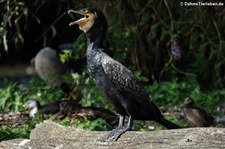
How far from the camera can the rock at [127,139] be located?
488 centimetres

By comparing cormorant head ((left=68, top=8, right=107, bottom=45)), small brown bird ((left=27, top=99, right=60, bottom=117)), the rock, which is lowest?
small brown bird ((left=27, top=99, right=60, bottom=117))

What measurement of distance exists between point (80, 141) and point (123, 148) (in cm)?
42

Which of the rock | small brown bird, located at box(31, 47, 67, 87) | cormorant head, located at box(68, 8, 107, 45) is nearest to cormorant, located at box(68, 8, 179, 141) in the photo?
cormorant head, located at box(68, 8, 107, 45)

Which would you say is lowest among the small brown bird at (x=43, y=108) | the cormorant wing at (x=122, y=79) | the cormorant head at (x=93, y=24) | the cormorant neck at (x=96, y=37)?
the small brown bird at (x=43, y=108)

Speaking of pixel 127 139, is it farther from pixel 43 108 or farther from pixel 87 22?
pixel 43 108

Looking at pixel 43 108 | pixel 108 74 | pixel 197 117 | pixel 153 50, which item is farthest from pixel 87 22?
pixel 153 50

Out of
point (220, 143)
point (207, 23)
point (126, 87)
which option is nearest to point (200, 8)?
point (207, 23)

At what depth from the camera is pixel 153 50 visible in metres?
11.3

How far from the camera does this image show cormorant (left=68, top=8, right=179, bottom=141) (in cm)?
561

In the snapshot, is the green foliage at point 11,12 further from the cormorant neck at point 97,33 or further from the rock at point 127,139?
the cormorant neck at point 97,33

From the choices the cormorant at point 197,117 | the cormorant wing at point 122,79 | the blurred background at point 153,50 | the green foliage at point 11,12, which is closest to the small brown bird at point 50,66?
the blurred background at point 153,50

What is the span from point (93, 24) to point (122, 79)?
48 cm

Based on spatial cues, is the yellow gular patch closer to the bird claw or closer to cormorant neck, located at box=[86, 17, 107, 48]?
cormorant neck, located at box=[86, 17, 107, 48]

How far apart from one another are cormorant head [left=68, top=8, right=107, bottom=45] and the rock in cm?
74
